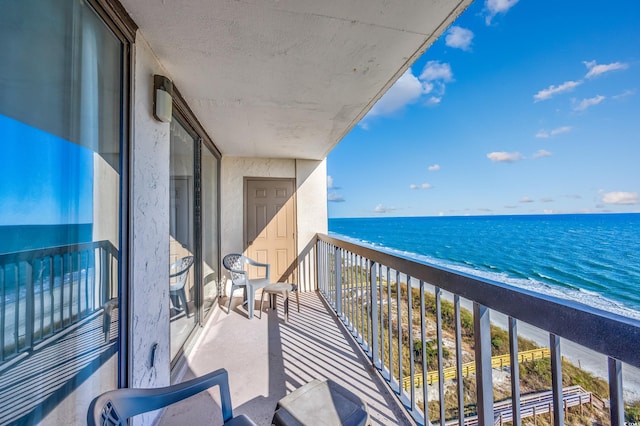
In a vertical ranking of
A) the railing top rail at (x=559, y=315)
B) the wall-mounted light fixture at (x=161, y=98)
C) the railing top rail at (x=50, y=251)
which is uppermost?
the wall-mounted light fixture at (x=161, y=98)

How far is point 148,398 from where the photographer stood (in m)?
0.95

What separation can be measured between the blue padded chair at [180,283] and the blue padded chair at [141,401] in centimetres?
116

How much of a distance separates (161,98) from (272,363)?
87.7 inches

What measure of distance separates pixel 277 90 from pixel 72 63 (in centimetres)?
138

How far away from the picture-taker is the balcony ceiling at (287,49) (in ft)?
4.17

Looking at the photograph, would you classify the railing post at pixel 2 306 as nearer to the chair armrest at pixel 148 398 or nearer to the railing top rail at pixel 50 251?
the railing top rail at pixel 50 251

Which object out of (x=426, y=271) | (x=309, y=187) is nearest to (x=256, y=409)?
(x=426, y=271)

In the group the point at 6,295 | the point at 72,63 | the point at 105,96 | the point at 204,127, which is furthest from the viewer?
the point at 204,127

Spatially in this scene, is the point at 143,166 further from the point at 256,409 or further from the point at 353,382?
the point at 353,382

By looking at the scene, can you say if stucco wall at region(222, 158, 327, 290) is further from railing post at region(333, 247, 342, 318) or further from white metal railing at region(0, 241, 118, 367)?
white metal railing at region(0, 241, 118, 367)

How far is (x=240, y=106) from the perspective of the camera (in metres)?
2.41

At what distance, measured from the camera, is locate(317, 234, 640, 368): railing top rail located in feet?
1.87

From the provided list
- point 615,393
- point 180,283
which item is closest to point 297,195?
point 180,283

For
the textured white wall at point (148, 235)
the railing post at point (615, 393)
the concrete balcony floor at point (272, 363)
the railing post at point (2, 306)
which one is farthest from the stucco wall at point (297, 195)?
the railing post at point (615, 393)
